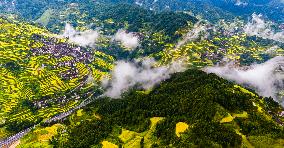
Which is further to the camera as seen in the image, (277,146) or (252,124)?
(252,124)

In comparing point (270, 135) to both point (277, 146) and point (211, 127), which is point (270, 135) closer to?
point (277, 146)

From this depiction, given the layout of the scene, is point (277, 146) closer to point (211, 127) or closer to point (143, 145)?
point (211, 127)

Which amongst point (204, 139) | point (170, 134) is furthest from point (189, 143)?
point (170, 134)

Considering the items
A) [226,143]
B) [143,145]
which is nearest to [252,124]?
[226,143]

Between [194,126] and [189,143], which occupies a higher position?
[194,126]

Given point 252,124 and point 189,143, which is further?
point 252,124

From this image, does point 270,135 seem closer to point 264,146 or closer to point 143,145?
point 264,146

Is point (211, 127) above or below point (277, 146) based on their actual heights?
above

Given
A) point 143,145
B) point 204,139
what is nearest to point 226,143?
point 204,139
